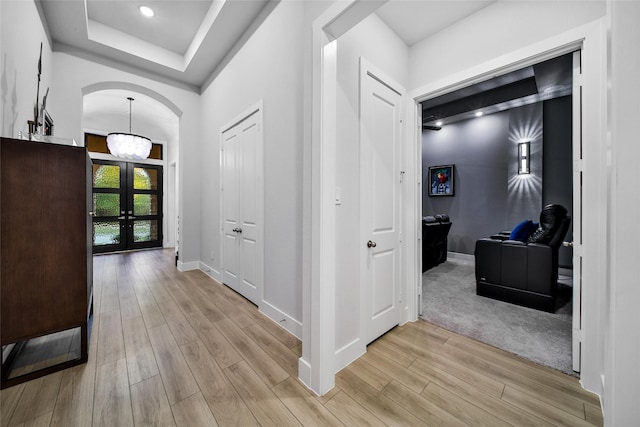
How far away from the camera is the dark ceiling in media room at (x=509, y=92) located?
131 inches

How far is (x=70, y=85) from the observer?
327 centimetres

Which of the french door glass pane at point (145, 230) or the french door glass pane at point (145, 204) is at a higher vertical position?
the french door glass pane at point (145, 204)

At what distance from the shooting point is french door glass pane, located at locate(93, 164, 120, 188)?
5883 millimetres

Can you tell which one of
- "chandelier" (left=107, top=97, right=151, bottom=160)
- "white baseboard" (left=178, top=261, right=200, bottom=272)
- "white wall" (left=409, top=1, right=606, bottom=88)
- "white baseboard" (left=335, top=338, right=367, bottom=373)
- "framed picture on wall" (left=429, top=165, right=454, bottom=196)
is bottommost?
"white baseboard" (left=335, top=338, right=367, bottom=373)

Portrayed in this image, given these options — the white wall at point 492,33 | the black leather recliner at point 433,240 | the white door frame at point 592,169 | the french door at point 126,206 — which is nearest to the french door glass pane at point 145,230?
the french door at point 126,206

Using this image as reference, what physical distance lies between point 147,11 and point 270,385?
4.35 meters

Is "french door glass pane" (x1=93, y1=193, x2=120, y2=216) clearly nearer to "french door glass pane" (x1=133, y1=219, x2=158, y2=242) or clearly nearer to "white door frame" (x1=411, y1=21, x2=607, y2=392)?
"french door glass pane" (x1=133, y1=219, x2=158, y2=242)

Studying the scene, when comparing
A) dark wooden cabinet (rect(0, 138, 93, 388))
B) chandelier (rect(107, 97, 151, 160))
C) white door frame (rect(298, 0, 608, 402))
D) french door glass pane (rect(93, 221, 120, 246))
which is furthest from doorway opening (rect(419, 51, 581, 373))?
french door glass pane (rect(93, 221, 120, 246))

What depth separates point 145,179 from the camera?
6574mm

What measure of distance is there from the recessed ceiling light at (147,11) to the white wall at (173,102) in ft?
3.57

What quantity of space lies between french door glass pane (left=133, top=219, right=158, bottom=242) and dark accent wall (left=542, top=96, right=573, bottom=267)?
30.3 ft

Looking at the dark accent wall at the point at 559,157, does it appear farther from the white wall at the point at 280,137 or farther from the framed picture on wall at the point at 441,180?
the white wall at the point at 280,137

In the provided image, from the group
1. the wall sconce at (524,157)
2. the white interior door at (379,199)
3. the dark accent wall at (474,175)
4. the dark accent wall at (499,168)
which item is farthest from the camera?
the dark accent wall at (474,175)

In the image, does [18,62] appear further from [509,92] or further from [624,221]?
[509,92]
